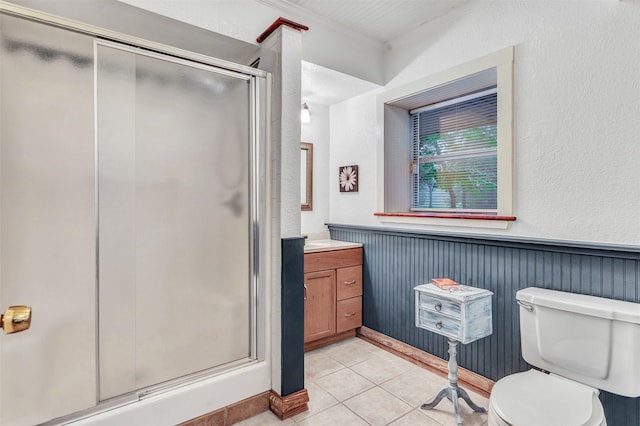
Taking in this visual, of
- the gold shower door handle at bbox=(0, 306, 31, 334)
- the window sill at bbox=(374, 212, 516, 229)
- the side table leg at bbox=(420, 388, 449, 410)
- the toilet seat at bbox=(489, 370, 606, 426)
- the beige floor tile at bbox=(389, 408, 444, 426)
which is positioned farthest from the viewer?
the window sill at bbox=(374, 212, 516, 229)

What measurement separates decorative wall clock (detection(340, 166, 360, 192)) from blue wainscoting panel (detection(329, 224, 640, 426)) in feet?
1.26

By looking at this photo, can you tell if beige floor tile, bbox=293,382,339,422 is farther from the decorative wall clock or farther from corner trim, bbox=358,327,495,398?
the decorative wall clock

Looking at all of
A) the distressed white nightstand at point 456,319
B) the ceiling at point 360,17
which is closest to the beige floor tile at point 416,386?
the distressed white nightstand at point 456,319

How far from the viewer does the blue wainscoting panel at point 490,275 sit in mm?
1632

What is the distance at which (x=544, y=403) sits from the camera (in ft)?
4.44

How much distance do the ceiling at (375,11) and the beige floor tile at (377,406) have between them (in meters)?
2.61

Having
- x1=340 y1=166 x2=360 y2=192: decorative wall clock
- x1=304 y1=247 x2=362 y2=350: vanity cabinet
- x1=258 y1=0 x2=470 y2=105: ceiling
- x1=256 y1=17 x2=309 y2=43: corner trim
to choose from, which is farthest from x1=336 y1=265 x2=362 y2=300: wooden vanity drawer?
x1=256 y1=17 x2=309 y2=43: corner trim

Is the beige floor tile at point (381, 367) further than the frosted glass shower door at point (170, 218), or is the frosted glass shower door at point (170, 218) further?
the beige floor tile at point (381, 367)

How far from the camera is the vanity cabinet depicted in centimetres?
270

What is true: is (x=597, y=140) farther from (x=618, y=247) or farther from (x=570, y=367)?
(x=570, y=367)

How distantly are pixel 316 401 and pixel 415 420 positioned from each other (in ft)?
1.96

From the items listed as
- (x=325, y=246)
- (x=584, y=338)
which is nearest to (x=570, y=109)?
(x=584, y=338)

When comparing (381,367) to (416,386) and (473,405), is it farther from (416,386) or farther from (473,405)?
(473,405)

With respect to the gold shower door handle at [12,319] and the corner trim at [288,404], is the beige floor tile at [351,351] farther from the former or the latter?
the gold shower door handle at [12,319]
